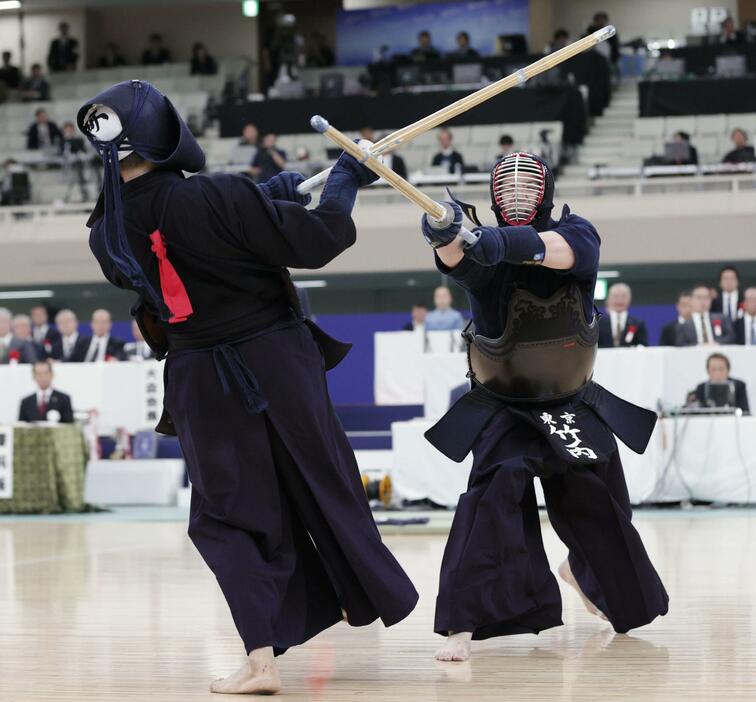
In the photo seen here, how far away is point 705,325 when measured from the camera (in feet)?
42.3

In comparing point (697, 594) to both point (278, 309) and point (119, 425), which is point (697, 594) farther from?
point (119, 425)

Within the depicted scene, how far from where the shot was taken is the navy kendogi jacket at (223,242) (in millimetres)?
4074

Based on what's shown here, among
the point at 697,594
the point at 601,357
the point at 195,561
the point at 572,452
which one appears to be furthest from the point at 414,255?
the point at 572,452

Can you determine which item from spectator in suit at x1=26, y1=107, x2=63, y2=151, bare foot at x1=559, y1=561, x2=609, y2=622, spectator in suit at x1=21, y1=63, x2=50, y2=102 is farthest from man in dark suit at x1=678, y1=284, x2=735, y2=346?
spectator in suit at x1=21, y1=63, x2=50, y2=102

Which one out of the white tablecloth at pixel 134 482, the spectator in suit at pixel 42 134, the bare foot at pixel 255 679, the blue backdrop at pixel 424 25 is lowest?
the white tablecloth at pixel 134 482

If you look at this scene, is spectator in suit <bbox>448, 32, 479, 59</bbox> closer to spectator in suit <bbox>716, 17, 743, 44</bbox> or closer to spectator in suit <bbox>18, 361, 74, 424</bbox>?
spectator in suit <bbox>716, 17, 743, 44</bbox>

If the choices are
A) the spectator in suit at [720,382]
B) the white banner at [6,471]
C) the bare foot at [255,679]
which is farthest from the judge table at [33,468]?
the bare foot at [255,679]

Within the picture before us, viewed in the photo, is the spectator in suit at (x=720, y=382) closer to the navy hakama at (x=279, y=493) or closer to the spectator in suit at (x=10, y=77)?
the navy hakama at (x=279, y=493)

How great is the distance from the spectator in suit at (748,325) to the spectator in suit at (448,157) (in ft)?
Answer: 23.3

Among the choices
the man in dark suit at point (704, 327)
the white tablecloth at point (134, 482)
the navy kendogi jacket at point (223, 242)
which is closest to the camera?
the navy kendogi jacket at point (223, 242)

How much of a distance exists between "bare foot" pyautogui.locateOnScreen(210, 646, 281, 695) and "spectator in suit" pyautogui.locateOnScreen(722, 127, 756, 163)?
1617cm

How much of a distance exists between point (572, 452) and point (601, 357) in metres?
7.11

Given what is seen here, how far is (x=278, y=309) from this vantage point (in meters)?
4.31

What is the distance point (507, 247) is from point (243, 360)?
908mm
